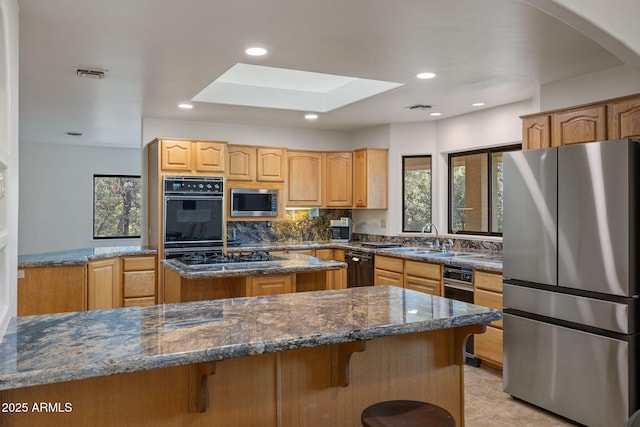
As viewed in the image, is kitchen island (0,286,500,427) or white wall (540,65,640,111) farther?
white wall (540,65,640,111)

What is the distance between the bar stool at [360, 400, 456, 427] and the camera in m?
1.75

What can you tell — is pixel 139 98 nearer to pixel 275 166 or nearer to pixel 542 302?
pixel 275 166

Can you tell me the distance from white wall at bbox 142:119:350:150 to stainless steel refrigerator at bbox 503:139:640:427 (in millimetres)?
3465

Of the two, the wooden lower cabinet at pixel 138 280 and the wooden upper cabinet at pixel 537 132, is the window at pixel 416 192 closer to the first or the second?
the wooden upper cabinet at pixel 537 132

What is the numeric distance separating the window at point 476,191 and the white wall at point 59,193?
6.02 m

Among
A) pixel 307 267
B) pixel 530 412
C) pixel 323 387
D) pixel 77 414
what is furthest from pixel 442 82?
pixel 77 414

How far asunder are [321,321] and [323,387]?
302mm

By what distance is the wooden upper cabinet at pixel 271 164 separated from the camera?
240 inches

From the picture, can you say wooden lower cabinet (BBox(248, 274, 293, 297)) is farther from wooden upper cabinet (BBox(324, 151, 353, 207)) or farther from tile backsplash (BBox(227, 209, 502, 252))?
wooden upper cabinet (BBox(324, 151, 353, 207))

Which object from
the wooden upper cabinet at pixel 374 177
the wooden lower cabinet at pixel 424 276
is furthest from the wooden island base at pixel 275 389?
the wooden upper cabinet at pixel 374 177

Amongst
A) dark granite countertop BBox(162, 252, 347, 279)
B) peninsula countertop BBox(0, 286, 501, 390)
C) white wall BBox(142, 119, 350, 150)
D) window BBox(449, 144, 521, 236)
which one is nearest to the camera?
peninsula countertop BBox(0, 286, 501, 390)

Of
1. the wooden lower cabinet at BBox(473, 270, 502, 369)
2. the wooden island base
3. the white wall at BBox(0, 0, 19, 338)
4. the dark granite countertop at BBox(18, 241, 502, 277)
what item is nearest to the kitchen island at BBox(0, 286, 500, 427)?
the wooden island base

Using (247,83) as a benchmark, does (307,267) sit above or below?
below

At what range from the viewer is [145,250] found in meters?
5.41
